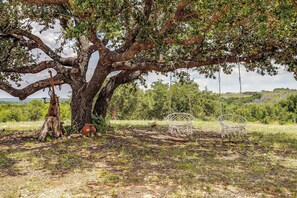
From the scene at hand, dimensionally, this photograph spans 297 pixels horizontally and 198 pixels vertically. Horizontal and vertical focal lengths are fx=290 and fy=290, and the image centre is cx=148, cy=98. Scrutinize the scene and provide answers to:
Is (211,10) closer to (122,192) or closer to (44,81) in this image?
(122,192)

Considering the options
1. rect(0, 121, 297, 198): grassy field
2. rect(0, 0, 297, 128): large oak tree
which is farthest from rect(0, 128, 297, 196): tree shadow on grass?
rect(0, 0, 297, 128): large oak tree

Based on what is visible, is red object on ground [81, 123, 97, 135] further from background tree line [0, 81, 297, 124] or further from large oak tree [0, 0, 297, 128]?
background tree line [0, 81, 297, 124]

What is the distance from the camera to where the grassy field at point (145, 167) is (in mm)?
4414

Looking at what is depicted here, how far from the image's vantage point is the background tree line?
34.9 metres

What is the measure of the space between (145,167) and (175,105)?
38.5 m

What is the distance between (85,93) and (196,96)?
38065 mm

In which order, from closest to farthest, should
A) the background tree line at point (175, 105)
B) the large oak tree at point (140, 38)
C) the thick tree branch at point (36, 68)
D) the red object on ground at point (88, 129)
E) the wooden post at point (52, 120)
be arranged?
1. the large oak tree at point (140, 38)
2. the wooden post at point (52, 120)
3. the red object on ground at point (88, 129)
4. the thick tree branch at point (36, 68)
5. the background tree line at point (175, 105)

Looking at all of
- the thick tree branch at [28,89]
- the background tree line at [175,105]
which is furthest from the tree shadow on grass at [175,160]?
the background tree line at [175,105]

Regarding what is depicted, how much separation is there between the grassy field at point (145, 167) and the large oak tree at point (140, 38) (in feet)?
7.57

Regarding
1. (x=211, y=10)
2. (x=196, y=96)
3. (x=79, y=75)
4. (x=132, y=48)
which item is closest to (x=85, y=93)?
(x=79, y=75)

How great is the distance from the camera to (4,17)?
8125mm

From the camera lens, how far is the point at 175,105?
4412cm

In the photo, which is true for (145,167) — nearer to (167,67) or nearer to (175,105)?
(167,67)

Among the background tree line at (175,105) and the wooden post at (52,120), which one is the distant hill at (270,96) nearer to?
the background tree line at (175,105)
